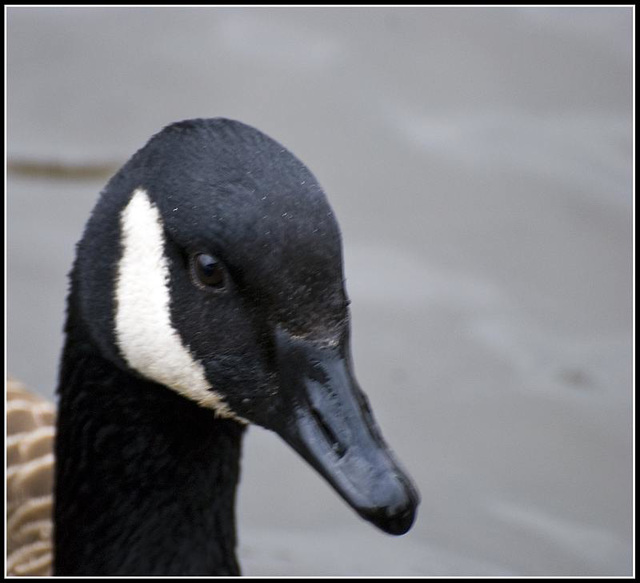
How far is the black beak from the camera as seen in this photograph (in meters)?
2.26

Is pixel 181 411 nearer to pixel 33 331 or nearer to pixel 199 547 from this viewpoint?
pixel 199 547

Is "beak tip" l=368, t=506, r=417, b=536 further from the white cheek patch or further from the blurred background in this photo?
the blurred background

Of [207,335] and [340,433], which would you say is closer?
[340,433]

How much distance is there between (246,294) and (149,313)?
28 cm

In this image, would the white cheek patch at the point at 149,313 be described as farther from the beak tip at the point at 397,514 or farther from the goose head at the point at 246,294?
the beak tip at the point at 397,514

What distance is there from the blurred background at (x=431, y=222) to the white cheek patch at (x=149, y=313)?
69.0 inches

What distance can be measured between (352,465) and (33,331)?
2735 millimetres

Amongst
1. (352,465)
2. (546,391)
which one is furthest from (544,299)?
(352,465)

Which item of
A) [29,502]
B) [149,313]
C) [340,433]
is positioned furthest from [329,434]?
[29,502]

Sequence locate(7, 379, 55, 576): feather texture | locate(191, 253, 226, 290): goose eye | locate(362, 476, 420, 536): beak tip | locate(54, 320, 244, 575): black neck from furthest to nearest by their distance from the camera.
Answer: locate(7, 379, 55, 576): feather texture
locate(54, 320, 244, 575): black neck
locate(191, 253, 226, 290): goose eye
locate(362, 476, 420, 536): beak tip

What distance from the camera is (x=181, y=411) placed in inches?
110

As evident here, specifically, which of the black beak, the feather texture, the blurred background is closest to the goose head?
the black beak

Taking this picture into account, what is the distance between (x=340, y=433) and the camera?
91.4 inches

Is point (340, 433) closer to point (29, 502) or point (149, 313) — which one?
point (149, 313)
